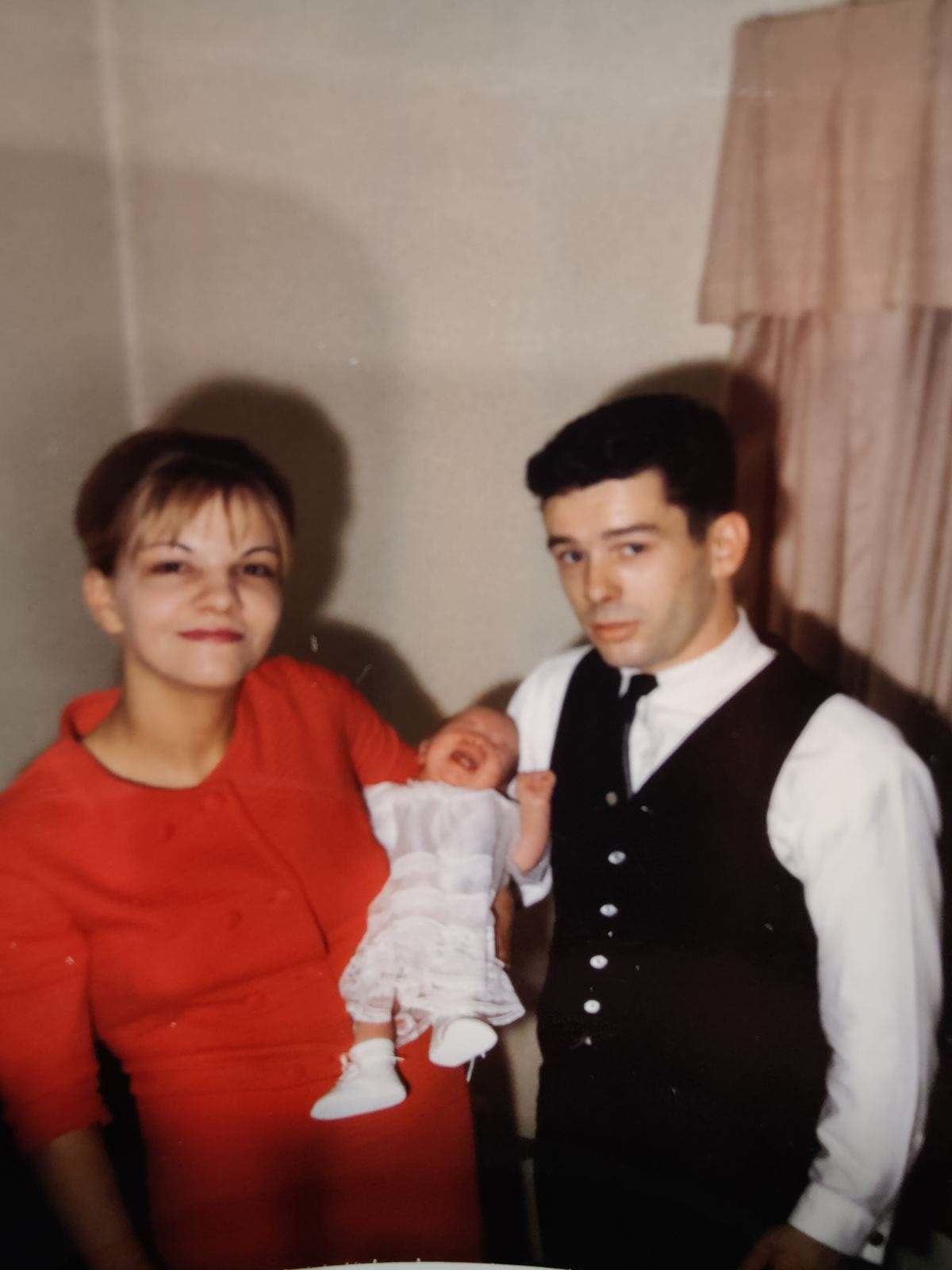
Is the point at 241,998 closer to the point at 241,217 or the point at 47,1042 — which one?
the point at 47,1042

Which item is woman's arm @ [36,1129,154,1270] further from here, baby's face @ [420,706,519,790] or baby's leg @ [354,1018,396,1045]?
baby's face @ [420,706,519,790]

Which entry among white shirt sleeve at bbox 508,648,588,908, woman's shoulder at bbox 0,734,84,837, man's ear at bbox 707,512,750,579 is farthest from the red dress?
man's ear at bbox 707,512,750,579

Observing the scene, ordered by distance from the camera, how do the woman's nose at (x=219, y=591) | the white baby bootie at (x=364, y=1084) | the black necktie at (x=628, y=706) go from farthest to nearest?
1. the black necktie at (x=628, y=706)
2. the white baby bootie at (x=364, y=1084)
3. the woman's nose at (x=219, y=591)

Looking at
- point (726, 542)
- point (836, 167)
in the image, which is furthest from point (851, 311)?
point (726, 542)

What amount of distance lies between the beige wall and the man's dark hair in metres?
0.13

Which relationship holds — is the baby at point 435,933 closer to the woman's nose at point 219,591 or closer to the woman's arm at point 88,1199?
the woman's arm at point 88,1199

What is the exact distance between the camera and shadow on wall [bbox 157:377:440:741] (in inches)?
35.1

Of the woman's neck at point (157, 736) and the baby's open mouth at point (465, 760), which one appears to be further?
the baby's open mouth at point (465, 760)

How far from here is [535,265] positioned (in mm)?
Result: 917

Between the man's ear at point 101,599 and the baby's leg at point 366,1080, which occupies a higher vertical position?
the man's ear at point 101,599

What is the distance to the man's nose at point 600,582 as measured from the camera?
795 millimetres

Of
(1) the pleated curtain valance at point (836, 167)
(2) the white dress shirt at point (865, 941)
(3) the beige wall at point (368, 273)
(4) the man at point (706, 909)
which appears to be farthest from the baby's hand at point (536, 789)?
(1) the pleated curtain valance at point (836, 167)

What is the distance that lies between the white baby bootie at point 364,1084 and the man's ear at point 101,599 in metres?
0.46

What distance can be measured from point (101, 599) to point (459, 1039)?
52 centimetres
